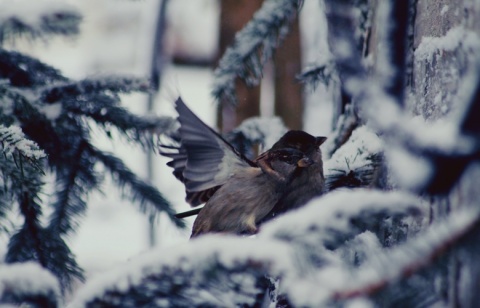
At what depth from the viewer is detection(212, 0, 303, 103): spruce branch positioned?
257 cm

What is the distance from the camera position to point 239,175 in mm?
2566

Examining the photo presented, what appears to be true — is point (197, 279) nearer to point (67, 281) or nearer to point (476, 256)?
point (476, 256)

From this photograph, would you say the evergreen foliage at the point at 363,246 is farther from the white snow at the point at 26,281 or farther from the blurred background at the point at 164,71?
the blurred background at the point at 164,71

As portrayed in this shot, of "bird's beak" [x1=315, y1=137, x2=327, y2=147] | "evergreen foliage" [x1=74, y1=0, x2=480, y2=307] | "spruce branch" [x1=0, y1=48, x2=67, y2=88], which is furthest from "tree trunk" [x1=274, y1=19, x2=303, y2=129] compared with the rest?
"evergreen foliage" [x1=74, y1=0, x2=480, y2=307]

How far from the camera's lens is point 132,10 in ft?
29.2

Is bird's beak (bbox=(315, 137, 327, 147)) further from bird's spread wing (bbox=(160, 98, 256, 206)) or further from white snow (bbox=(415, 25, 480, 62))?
white snow (bbox=(415, 25, 480, 62))

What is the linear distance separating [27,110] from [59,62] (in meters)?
7.37

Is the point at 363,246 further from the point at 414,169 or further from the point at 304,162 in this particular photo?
the point at 304,162

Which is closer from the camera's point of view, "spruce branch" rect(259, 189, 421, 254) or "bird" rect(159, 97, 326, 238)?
"spruce branch" rect(259, 189, 421, 254)

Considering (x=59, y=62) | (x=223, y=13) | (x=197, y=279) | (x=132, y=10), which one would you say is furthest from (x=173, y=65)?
(x=197, y=279)

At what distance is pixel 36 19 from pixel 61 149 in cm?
73

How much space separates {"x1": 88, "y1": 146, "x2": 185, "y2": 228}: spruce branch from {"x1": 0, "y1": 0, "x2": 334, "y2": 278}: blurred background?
5cm

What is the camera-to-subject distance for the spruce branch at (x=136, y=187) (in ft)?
7.57

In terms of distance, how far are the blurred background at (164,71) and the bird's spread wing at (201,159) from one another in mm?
119
